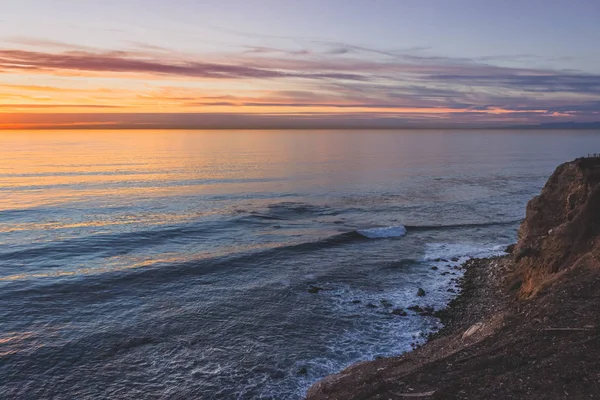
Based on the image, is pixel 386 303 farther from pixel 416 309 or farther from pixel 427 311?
pixel 427 311

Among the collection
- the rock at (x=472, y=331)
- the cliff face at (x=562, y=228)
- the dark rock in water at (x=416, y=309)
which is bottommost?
the dark rock in water at (x=416, y=309)

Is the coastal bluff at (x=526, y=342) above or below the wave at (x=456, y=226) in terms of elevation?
above

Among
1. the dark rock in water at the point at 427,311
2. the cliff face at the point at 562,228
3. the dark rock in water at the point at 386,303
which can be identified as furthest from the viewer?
the dark rock in water at the point at 386,303

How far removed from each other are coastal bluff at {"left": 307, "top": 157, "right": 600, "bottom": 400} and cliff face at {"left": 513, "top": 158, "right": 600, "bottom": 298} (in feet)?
0.23

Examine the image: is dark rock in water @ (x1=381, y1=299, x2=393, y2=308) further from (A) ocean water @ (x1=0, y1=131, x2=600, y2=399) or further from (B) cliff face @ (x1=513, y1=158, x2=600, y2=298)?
(B) cliff face @ (x1=513, y1=158, x2=600, y2=298)

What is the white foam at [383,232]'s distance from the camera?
146 feet

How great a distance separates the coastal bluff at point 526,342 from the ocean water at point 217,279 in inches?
130

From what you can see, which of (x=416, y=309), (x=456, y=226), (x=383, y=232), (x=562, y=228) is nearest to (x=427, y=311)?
(x=416, y=309)

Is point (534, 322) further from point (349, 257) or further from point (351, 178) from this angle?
point (351, 178)

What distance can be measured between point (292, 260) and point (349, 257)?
5110 millimetres

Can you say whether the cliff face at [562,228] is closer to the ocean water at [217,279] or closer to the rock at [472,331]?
the rock at [472,331]

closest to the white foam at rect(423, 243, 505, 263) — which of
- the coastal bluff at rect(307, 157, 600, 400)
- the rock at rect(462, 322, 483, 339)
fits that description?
the coastal bluff at rect(307, 157, 600, 400)

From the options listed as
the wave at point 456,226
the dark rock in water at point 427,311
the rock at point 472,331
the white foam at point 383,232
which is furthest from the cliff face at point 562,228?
the wave at point 456,226

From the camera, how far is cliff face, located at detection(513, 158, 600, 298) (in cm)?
2267
